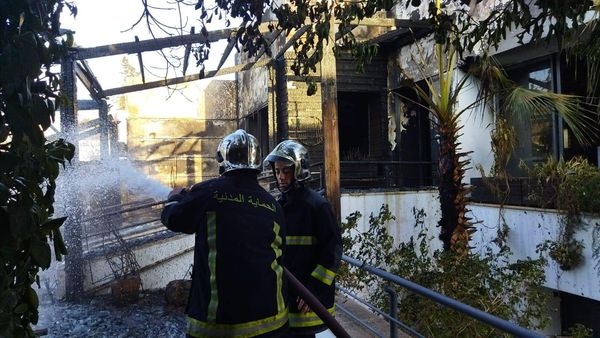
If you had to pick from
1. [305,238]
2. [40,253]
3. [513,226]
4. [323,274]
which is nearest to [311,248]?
[305,238]

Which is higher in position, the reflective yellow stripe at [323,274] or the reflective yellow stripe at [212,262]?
→ the reflective yellow stripe at [212,262]

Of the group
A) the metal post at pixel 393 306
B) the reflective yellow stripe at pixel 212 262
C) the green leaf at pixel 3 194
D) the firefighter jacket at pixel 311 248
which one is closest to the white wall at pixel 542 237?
the metal post at pixel 393 306

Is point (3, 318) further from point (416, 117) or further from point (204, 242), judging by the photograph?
point (416, 117)

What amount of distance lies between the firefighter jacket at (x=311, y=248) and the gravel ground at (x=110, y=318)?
11.8 feet

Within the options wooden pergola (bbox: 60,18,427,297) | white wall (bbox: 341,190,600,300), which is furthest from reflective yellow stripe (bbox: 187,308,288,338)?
white wall (bbox: 341,190,600,300)

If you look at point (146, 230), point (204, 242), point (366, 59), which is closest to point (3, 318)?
point (204, 242)

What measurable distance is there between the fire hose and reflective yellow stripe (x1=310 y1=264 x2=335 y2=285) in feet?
0.80

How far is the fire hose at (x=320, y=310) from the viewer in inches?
98.7

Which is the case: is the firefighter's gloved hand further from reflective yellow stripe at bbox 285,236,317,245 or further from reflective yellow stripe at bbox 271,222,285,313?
reflective yellow stripe at bbox 271,222,285,313

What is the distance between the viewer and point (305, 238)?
3232 mm

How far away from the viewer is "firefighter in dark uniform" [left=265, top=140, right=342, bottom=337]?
3.13 m

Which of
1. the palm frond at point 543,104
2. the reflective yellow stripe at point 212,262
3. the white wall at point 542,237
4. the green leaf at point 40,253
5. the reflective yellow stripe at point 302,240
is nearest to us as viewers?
the green leaf at point 40,253

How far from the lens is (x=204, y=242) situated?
242 centimetres

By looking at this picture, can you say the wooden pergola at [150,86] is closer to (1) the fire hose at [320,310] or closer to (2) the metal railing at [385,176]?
(2) the metal railing at [385,176]
